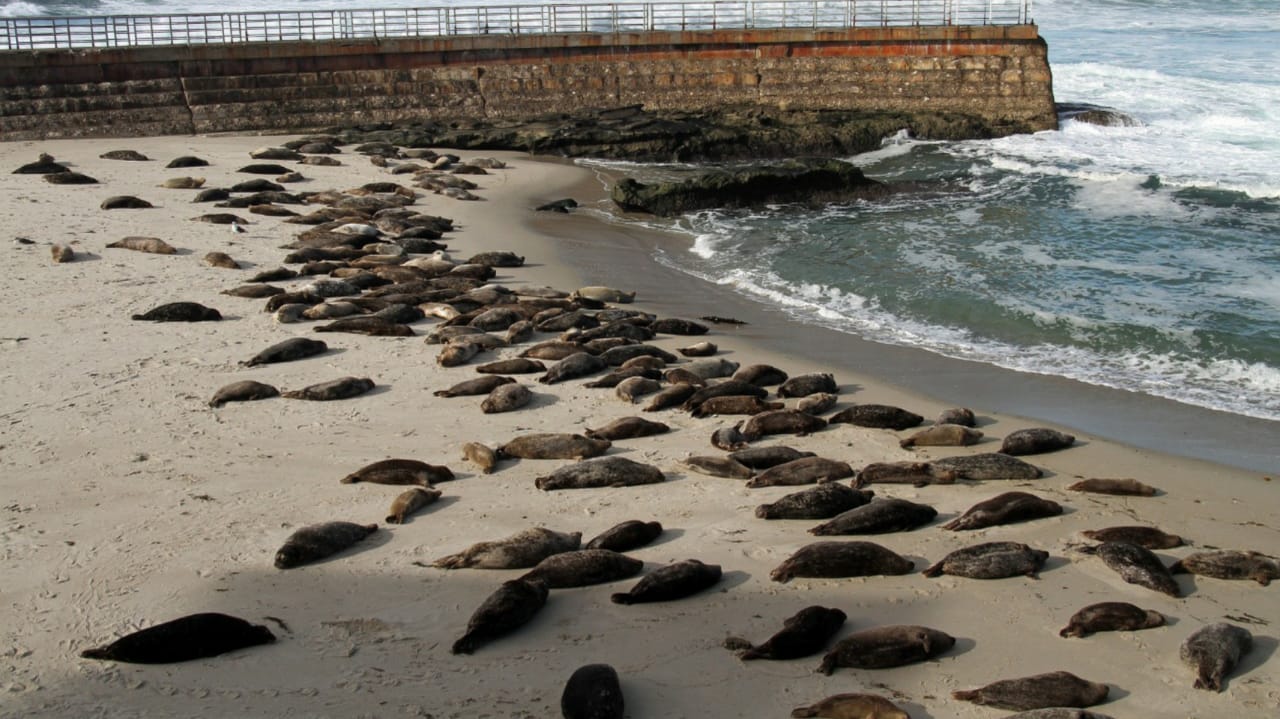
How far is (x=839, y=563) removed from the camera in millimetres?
7074

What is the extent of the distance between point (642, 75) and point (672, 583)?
88.0ft

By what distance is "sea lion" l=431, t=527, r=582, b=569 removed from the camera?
715 cm

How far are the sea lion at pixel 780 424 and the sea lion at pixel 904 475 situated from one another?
1.23m

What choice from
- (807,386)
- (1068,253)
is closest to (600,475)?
(807,386)

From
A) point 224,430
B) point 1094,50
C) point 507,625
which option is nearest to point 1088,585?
point 507,625

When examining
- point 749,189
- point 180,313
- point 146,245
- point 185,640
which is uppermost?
point 749,189

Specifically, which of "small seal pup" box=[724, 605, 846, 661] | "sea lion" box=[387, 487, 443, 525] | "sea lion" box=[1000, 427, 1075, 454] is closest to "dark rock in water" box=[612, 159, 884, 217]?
"sea lion" box=[1000, 427, 1075, 454]

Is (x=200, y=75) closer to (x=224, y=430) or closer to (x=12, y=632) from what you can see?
(x=224, y=430)

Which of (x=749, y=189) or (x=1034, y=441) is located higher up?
(x=749, y=189)

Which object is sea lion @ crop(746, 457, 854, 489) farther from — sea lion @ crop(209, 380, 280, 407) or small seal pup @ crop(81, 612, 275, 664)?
sea lion @ crop(209, 380, 280, 407)

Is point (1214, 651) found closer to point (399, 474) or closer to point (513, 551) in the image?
point (513, 551)

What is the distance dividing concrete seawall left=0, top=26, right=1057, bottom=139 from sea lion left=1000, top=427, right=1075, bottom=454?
75.0ft

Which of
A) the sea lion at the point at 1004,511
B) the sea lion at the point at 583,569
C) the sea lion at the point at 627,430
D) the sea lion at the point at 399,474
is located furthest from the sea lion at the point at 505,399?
the sea lion at the point at 1004,511

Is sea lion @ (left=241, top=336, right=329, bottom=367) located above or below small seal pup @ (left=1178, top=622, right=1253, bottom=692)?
above
